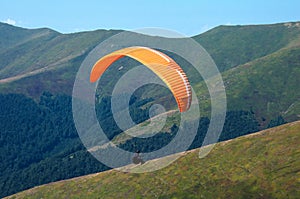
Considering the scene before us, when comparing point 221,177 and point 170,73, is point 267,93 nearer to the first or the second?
point 221,177

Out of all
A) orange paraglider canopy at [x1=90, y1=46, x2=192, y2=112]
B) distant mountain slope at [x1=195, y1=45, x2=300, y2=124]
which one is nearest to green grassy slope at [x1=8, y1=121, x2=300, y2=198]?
orange paraglider canopy at [x1=90, y1=46, x2=192, y2=112]

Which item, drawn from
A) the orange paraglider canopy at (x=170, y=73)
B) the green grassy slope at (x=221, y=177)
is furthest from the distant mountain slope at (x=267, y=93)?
the orange paraglider canopy at (x=170, y=73)

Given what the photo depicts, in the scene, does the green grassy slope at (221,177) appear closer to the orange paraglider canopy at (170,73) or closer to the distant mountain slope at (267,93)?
the orange paraglider canopy at (170,73)

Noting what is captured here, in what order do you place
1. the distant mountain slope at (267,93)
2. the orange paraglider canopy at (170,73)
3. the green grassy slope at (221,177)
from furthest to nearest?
the distant mountain slope at (267,93) < the green grassy slope at (221,177) < the orange paraglider canopy at (170,73)

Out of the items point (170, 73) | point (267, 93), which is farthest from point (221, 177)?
point (267, 93)

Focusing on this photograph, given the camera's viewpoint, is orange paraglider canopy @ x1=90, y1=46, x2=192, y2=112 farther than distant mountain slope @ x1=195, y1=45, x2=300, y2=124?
No

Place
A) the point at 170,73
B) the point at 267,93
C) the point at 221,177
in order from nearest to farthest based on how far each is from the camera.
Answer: the point at 170,73 < the point at 221,177 < the point at 267,93

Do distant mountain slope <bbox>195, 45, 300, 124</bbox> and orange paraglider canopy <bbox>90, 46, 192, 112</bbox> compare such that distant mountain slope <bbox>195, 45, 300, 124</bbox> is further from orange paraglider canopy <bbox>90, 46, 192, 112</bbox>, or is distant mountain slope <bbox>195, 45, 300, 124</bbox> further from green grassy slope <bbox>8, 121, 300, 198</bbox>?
orange paraglider canopy <bbox>90, 46, 192, 112</bbox>

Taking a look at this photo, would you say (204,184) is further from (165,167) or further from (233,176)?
(165,167)
